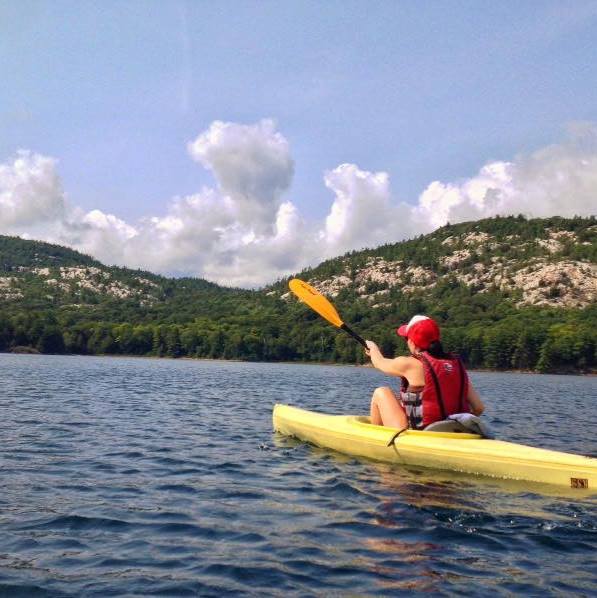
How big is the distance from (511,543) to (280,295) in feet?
526

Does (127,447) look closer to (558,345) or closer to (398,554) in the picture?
(398,554)

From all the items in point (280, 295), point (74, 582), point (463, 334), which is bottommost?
point (74, 582)

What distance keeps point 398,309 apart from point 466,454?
123m

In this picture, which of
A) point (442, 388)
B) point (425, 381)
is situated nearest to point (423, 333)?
point (425, 381)

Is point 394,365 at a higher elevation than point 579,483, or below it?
higher

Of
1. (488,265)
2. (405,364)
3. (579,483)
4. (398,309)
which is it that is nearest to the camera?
(579,483)

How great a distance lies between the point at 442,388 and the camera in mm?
8891

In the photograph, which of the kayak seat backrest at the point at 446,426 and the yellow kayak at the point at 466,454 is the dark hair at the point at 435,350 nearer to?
the kayak seat backrest at the point at 446,426

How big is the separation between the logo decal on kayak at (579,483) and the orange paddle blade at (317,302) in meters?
6.12

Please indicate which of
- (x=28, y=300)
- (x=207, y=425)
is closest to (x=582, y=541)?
(x=207, y=425)

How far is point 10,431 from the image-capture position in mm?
12609

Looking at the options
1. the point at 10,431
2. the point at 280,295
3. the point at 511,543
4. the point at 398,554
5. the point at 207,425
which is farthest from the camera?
the point at 280,295

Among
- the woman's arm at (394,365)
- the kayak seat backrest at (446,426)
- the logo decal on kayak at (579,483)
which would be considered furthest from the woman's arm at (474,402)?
the logo decal on kayak at (579,483)

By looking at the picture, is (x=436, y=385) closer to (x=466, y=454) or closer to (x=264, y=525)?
(x=466, y=454)
